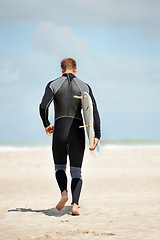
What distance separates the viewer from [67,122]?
5535 mm

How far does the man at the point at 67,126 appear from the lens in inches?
218

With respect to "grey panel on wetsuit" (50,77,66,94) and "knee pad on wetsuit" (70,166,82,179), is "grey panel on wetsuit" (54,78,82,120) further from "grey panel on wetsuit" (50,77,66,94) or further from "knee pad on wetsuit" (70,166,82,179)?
"knee pad on wetsuit" (70,166,82,179)

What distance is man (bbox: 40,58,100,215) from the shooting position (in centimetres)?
553

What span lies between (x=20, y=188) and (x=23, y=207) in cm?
287

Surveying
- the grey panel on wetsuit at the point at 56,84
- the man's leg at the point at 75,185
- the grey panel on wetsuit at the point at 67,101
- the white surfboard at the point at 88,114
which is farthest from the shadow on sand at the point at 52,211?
the grey panel on wetsuit at the point at 56,84

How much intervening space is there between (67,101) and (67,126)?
0.36 m

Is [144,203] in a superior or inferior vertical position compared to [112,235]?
superior

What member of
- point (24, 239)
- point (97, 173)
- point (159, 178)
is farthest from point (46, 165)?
point (24, 239)

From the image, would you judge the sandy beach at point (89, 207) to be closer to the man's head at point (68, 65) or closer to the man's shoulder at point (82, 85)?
the man's shoulder at point (82, 85)

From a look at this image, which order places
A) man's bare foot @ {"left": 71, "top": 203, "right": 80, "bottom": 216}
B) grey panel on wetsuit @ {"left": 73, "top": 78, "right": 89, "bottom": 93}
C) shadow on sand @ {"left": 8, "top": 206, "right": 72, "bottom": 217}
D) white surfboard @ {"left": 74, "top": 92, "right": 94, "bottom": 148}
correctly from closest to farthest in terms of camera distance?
white surfboard @ {"left": 74, "top": 92, "right": 94, "bottom": 148} → man's bare foot @ {"left": 71, "top": 203, "right": 80, "bottom": 216} → grey panel on wetsuit @ {"left": 73, "top": 78, "right": 89, "bottom": 93} → shadow on sand @ {"left": 8, "top": 206, "right": 72, "bottom": 217}

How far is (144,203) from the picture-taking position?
6637 millimetres

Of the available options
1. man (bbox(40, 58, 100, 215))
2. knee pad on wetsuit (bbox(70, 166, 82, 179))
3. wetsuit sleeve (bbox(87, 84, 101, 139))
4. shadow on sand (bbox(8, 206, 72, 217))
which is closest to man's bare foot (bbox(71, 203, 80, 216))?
man (bbox(40, 58, 100, 215))

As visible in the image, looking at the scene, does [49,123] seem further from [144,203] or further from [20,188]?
[20,188]

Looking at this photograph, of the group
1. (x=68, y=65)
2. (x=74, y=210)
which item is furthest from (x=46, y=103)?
(x=74, y=210)
